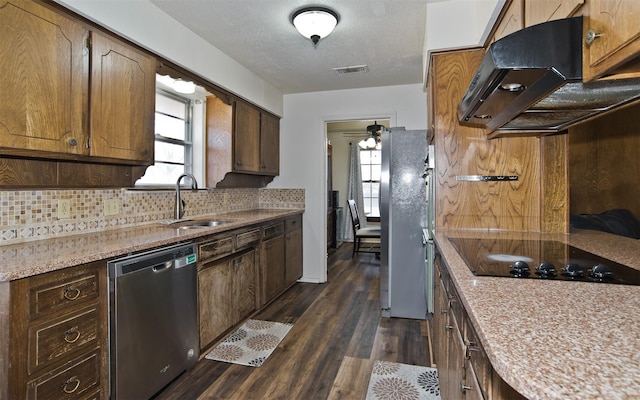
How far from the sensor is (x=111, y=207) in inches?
90.7

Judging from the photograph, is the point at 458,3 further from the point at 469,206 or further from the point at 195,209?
the point at 195,209

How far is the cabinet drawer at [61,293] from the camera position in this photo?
1330mm

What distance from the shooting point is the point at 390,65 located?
3.41 meters

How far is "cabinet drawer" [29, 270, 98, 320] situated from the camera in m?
1.33

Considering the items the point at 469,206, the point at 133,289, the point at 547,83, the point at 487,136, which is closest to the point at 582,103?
the point at 547,83

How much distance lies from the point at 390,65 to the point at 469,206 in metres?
1.87

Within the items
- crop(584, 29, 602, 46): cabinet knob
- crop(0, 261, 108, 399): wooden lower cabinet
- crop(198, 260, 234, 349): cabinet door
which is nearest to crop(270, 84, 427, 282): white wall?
crop(198, 260, 234, 349): cabinet door

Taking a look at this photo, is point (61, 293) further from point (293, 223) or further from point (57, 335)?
point (293, 223)

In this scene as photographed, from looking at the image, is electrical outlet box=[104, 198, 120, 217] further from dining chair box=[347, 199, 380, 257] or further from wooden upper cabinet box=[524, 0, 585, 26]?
dining chair box=[347, 199, 380, 257]

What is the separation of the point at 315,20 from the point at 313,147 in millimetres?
2159

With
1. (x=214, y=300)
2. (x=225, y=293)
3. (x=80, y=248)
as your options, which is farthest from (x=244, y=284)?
(x=80, y=248)

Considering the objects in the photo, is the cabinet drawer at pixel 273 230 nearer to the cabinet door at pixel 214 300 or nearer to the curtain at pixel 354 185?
the cabinet door at pixel 214 300

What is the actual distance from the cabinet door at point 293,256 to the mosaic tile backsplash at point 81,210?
0.98 metres

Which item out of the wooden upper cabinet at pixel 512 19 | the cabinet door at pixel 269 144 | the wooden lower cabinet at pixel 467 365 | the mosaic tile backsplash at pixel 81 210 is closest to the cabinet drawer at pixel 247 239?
the mosaic tile backsplash at pixel 81 210
